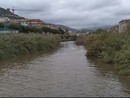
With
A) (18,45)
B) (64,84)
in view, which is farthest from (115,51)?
(18,45)

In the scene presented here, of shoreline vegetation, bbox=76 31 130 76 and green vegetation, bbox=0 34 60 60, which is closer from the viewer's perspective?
shoreline vegetation, bbox=76 31 130 76

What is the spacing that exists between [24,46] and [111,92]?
3567 cm

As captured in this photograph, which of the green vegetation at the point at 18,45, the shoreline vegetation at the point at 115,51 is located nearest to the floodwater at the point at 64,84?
the shoreline vegetation at the point at 115,51

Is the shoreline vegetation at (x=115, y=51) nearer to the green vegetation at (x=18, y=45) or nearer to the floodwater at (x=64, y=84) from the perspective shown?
the floodwater at (x=64, y=84)

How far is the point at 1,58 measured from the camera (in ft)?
130

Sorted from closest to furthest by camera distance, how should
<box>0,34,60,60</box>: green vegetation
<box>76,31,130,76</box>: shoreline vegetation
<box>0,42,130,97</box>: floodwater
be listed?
1. <box>0,42,130,97</box>: floodwater
2. <box>76,31,130,76</box>: shoreline vegetation
3. <box>0,34,60,60</box>: green vegetation

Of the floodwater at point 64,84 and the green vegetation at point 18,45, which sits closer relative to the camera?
the floodwater at point 64,84

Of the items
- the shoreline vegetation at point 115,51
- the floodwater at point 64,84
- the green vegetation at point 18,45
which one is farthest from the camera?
the green vegetation at point 18,45

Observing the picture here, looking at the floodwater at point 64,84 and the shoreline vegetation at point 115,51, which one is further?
the shoreline vegetation at point 115,51

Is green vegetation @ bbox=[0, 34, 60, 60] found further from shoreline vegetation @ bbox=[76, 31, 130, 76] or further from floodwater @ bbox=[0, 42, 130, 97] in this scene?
floodwater @ bbox=[0, 42, 130, 97]

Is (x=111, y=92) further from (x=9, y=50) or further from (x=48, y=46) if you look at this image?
(x=48, y=46)

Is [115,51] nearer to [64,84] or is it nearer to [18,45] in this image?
[64,84]

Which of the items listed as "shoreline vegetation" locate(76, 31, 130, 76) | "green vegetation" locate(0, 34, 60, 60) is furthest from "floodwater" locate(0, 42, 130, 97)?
"green vegetation" locate(0, 34, 60, 60)

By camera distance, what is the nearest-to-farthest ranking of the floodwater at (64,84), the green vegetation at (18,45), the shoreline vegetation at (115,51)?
the floodwater at (64,84) < the shoreline vegetation at (115,51) < the green vegetation at (18,45)
